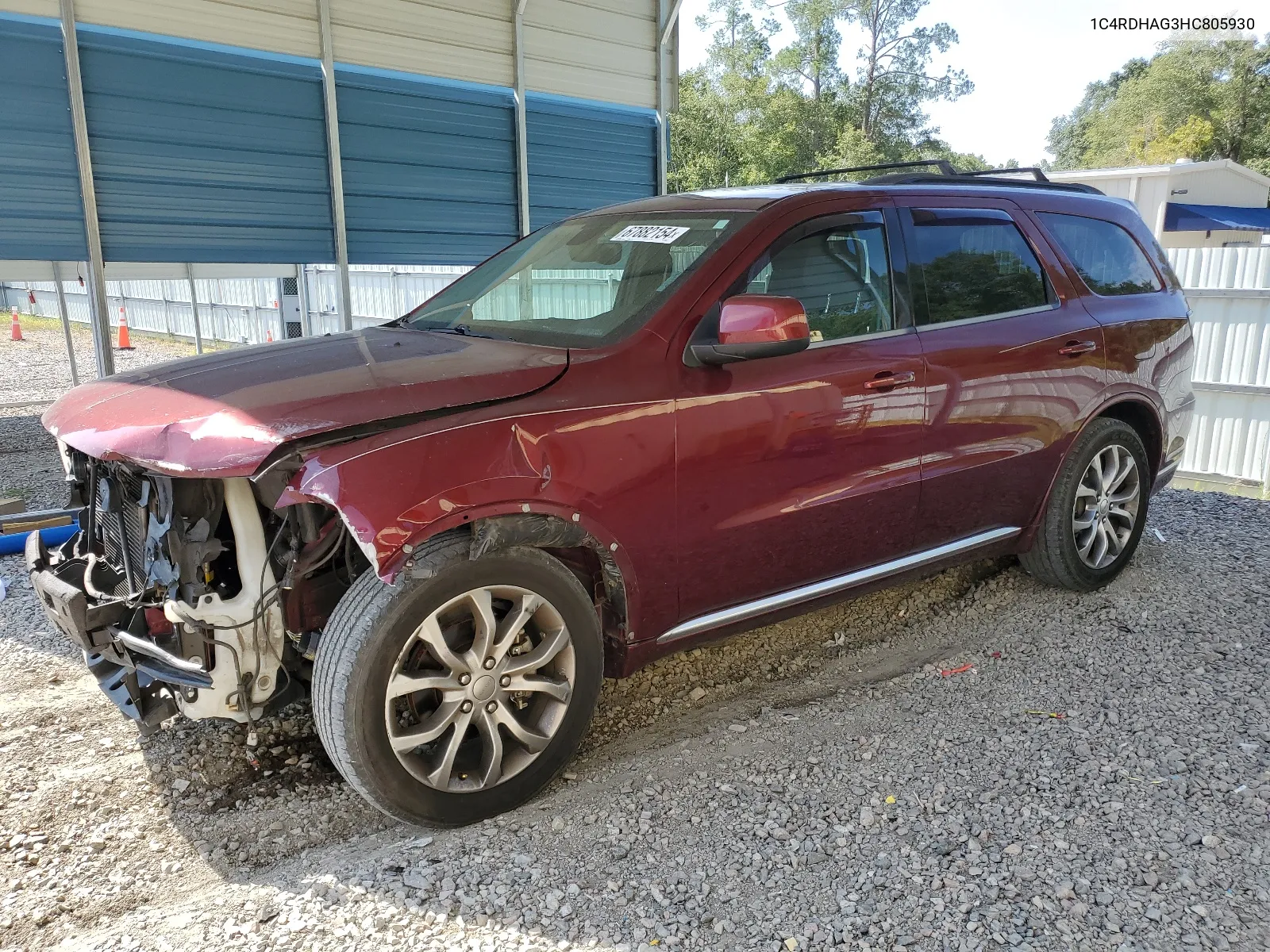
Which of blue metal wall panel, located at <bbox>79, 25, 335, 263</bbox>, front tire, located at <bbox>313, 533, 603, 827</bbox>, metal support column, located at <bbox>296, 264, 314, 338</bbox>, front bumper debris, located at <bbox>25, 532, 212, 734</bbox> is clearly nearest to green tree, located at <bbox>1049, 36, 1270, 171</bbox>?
metal support column, located at <bbox>296, 264, 314, 338</bbox>

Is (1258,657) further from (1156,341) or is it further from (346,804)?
(346,804)

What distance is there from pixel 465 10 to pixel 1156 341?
6112mm

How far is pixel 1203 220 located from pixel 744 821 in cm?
2719

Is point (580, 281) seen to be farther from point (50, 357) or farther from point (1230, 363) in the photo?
point (50, 357)

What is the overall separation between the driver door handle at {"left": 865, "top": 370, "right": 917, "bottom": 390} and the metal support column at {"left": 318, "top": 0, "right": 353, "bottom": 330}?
505 cm

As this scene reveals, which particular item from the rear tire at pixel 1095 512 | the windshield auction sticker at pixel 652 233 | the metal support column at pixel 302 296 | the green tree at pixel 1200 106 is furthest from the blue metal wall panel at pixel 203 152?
the green tree at pixel 1200 106

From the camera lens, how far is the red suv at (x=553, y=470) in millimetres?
2639

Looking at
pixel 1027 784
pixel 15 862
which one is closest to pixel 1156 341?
pixel 1027 784

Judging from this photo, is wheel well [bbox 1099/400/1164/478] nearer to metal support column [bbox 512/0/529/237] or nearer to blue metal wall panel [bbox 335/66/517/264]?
metal support column [bbox 512/0/529/237]

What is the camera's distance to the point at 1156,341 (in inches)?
185

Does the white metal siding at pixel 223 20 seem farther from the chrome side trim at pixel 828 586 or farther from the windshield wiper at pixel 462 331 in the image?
the chrome side trim at pixel 828 586

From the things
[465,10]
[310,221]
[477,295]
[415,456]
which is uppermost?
[465,10]

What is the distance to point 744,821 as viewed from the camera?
2.88 meters

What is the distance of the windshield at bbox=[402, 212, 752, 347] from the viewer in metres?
3.30
